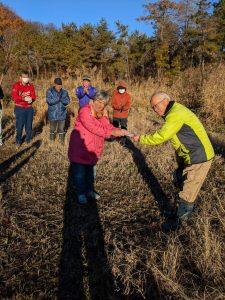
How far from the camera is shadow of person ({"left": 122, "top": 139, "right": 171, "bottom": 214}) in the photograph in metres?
5.10

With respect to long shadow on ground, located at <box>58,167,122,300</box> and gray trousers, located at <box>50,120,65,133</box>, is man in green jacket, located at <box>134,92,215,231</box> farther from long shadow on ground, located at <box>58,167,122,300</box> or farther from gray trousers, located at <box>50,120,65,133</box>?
gray trousers, located at <box>50,120,65,133</box>

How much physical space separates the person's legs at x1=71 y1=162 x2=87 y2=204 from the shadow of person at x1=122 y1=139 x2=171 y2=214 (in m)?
1.20

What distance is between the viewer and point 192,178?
3965 millimetres

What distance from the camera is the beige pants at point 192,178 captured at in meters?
3.95

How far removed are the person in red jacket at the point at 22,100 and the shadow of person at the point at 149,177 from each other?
8.96 ft

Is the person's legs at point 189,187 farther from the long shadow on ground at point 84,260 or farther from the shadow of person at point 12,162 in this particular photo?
the shadow of person at point 12,162

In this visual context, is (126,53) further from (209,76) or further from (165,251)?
(165,251)

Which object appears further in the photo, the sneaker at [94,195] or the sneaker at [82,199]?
the sneaker at [94,195]

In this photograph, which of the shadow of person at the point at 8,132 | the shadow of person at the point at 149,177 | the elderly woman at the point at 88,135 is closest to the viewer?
the elderly woman at the point at 88,135

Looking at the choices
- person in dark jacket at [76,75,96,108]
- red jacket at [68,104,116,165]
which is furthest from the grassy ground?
person in dark jacket at [76,75,96,108]

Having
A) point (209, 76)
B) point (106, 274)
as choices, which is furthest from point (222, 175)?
point (209, 76)

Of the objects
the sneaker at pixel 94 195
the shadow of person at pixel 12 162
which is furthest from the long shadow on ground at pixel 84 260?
the shadow of person at pixel 12 162

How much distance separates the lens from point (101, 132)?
15.0ft

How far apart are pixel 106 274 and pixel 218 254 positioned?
1.16m
